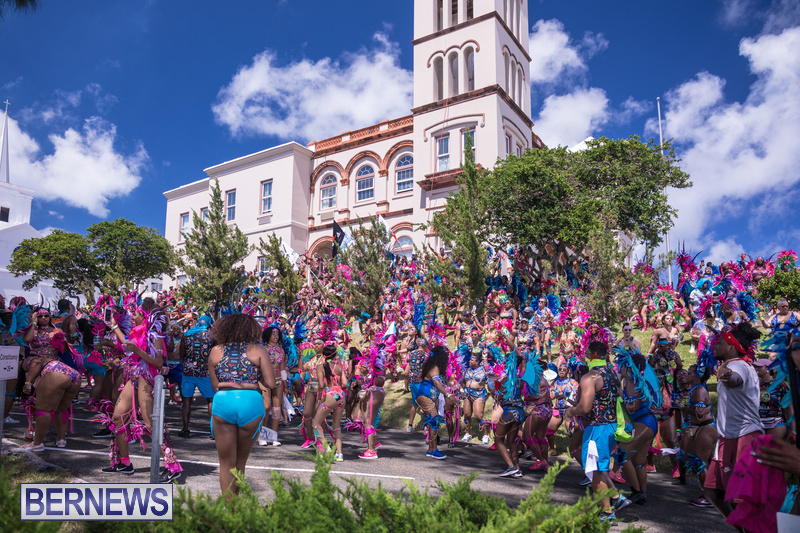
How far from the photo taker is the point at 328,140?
112ft

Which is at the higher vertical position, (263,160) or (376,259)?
(263,160)

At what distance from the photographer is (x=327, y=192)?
33.5m

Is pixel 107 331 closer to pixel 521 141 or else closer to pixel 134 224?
pixel 521 141

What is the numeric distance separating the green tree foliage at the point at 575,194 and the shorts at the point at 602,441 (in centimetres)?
1624

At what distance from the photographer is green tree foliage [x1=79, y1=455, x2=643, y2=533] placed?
2608mm

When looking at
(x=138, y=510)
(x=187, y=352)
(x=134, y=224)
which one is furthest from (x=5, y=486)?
(x=134, y=224)

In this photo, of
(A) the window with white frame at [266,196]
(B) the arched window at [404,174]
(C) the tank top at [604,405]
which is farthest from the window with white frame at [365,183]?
(C) the tank top at [604,405]

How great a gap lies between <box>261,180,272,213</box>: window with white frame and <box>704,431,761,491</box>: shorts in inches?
1284

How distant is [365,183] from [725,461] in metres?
28.9

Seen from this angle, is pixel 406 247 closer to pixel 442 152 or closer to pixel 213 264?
pixel 442 152

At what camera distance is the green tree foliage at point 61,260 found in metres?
37.3

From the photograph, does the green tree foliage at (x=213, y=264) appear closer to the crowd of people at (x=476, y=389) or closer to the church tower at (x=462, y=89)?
the crowd of people at (x=476, y=389)

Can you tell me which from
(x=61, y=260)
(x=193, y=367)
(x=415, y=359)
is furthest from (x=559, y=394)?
(x=61, y=260)

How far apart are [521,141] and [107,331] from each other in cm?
2459
